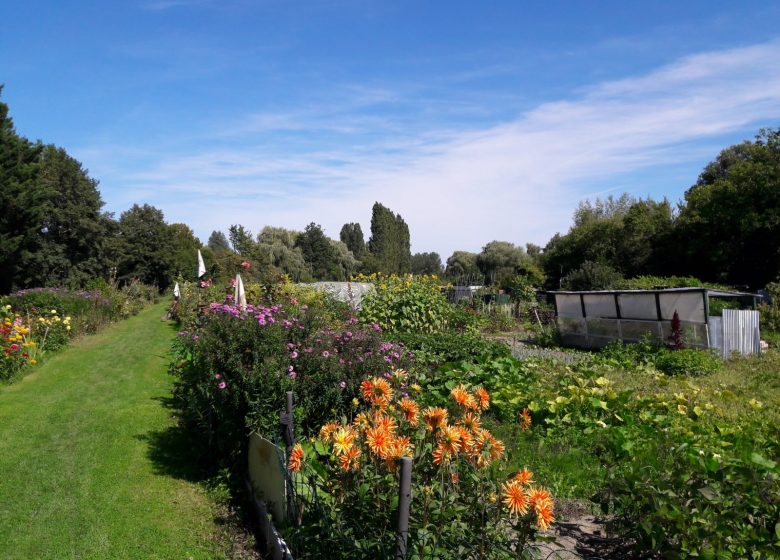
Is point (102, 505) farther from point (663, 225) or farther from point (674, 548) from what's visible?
point (663, 225)

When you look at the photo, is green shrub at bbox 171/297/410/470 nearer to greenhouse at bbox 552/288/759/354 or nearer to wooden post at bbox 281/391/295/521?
wooden post at bbox 281/391/295/521

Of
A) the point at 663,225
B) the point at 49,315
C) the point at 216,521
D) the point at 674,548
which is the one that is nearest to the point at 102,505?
the point at 216,521

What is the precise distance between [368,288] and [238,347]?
8.04 meters

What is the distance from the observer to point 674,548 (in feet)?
9.18

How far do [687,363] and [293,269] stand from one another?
111ft

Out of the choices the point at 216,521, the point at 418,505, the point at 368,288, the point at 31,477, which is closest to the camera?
the point at 418,505

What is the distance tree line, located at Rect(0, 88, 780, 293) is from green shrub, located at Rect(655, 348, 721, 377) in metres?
13.4

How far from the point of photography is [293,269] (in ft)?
137

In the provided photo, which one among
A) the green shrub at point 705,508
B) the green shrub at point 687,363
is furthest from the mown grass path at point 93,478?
the green shrub at point 687,363

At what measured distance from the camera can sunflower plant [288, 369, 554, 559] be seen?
2469mm

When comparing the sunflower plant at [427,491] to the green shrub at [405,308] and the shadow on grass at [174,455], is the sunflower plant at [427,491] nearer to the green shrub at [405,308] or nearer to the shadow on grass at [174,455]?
the shadow on grass at [174,455]

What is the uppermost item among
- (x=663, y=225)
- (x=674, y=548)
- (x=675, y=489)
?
(x=663, y=225)

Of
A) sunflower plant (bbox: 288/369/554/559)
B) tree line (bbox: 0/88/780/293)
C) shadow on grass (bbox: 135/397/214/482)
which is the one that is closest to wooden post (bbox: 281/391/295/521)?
sunflower plant (bbox: 288/369/554/559)

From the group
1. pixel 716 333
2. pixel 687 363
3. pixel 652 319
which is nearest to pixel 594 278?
pixel 652 319
